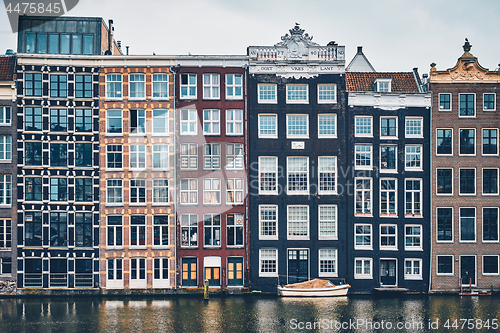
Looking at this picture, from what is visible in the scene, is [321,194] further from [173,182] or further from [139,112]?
[139,112]

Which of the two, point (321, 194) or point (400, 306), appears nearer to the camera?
point (400, 306)

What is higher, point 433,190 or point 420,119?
point 420,119

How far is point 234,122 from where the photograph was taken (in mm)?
37656

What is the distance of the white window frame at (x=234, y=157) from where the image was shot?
3766 cm

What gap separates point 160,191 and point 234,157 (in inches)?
274

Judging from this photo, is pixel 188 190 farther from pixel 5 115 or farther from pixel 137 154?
pixel 5 115

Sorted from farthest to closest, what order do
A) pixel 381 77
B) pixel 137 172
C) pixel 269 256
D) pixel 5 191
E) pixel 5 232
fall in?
1. pixel 381 77
2. pixel 269 256
3. pixel 137 172
4. pixel 5 191
5. pixel 5 232

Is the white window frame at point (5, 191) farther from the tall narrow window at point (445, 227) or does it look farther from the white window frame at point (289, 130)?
the tall narrow window at point (445, 227)

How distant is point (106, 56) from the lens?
36844 millimetres

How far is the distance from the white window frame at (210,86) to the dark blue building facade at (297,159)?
9.36ft

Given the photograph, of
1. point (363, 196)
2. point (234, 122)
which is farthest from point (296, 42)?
point (363, 196)

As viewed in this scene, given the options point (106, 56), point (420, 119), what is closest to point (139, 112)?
point (106, 56)

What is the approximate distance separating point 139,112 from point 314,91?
15.1 m

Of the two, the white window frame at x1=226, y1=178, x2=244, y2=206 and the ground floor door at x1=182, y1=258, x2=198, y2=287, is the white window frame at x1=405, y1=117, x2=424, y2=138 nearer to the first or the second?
the white window frame at x1=226, y1=178, x2=244, y2=206
